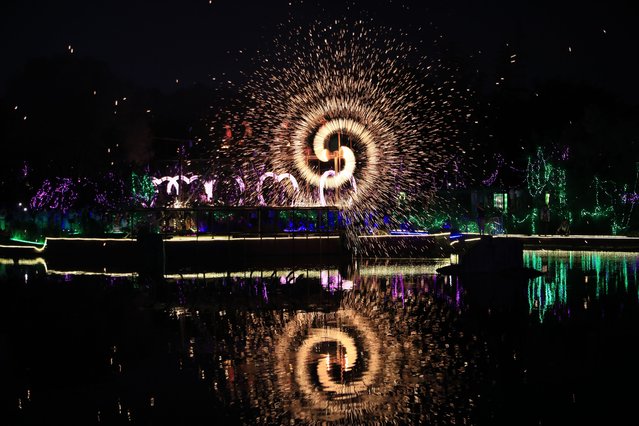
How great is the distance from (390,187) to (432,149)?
36.6ft

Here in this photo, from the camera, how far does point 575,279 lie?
21.5 meters

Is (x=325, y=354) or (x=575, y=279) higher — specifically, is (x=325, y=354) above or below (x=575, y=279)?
below

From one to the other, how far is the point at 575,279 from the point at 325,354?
12.4m

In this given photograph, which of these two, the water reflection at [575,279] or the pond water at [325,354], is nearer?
the pond water at [325,354]

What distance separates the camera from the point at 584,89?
59719mm

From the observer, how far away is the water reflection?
53.3 ft

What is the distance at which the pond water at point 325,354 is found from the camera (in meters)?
8.49

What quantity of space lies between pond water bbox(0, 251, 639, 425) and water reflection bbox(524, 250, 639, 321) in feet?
0.41

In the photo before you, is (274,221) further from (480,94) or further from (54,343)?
(480,94)

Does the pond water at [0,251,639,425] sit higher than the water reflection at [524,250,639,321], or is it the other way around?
the water reflection at [524,250,639,321]

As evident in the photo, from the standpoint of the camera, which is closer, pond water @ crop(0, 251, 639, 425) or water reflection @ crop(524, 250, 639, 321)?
pond water @ crop(0, 251, 639, 425)

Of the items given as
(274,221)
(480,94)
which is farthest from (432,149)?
(274,221)

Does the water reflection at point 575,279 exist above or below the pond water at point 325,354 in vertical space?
above

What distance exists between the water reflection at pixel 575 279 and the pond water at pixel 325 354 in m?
0.12
